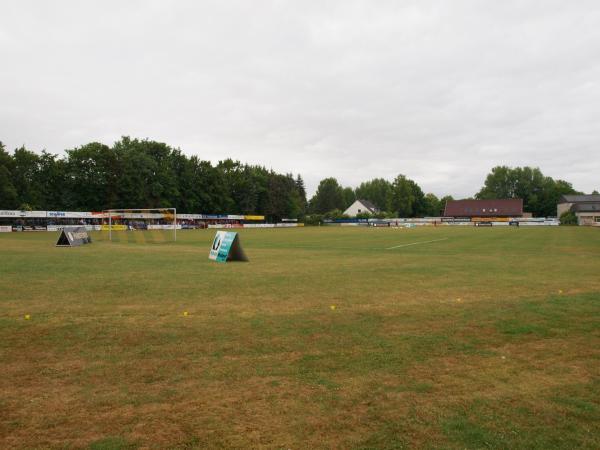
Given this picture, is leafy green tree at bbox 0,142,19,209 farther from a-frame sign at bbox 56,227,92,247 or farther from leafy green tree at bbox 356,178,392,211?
leafy green tree at bbox 356,178,392,211

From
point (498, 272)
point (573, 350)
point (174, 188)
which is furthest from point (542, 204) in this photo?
point (573, 350)

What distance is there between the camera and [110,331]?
777 centimetres

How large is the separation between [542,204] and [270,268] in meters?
146

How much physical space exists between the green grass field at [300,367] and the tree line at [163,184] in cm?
7021

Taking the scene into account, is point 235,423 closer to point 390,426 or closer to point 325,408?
point 325,408

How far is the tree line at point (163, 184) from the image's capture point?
7200 centimetres

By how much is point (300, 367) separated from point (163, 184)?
8616 centimetres

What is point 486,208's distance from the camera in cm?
12888

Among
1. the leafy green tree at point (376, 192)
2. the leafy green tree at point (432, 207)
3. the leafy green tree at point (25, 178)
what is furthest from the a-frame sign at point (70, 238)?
the leafy green tree at point (376, 192)

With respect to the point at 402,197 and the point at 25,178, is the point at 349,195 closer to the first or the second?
the point at 402,197

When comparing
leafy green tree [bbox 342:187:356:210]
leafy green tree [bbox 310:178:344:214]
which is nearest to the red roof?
leafy green tree [bbox 310:178:344:214]

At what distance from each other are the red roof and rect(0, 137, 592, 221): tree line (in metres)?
16.8

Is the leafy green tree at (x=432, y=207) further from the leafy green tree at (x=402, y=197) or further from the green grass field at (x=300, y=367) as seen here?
the green grass field at (x=300, y=367)

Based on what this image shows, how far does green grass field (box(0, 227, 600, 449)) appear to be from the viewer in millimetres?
4227
